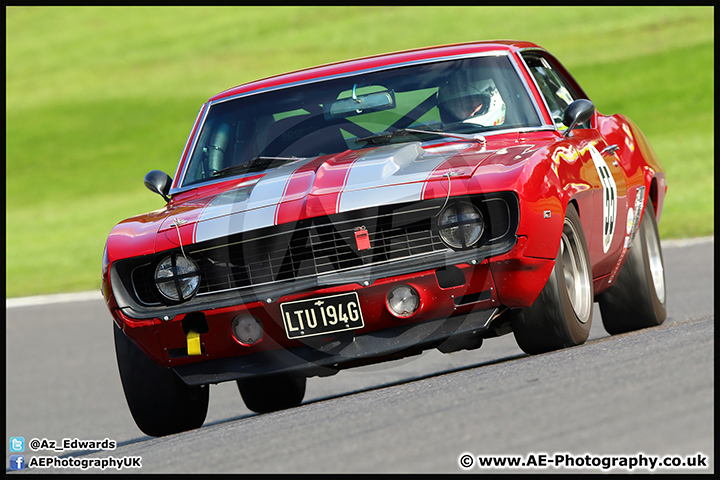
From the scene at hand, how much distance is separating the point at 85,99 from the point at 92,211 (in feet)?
57.3

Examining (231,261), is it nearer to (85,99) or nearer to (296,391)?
(296,391)

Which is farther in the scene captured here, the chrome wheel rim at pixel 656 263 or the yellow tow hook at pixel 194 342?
the chrome wheel rim at pixel 656 263

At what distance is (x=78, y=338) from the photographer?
960 centimetres

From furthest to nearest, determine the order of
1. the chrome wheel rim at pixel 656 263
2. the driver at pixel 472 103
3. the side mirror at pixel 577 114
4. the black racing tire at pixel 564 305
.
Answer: the chrome wheel rim at pixel 656 263 < the driver at pixel 472 103 < the side mirror at pixel 577 114 < the black racing tire at pixel 564 305

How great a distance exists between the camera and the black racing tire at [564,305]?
4.66 m

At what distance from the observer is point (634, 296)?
6.21m

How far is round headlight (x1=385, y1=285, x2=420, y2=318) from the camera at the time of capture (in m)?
4.46

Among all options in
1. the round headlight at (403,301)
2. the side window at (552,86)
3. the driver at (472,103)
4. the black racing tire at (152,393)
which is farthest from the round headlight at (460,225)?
the black racing tire at (152,393)

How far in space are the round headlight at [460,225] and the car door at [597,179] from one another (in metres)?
0.80

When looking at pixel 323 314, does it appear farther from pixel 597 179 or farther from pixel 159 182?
pixel 159 182

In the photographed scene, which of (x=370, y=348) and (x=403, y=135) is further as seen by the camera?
(x=403, y=135)

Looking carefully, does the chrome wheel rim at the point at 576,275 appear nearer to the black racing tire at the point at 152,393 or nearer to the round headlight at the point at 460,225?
the round headlight at the point at 460,225

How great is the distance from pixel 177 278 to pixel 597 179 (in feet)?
7.13

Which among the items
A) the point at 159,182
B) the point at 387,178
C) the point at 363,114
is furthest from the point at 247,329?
the point at 159,182
